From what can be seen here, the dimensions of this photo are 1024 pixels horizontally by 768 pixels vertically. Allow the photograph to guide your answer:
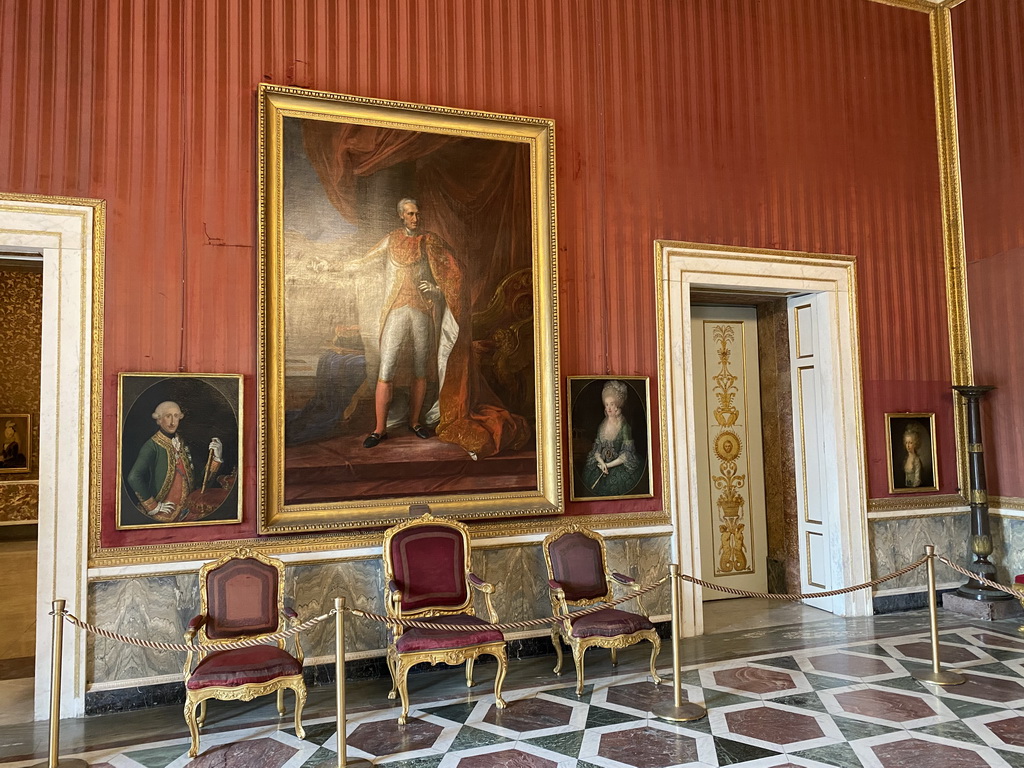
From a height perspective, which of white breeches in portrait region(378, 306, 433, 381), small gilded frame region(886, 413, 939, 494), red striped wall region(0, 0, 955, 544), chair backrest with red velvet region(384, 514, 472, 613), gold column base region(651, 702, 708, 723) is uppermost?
red striped wall region(0, 0, 955, 544)

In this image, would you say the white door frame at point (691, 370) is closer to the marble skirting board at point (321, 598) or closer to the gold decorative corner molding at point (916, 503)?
the gold decorative corner molding at point (916, 503)

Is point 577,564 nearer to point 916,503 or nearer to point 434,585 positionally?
point 434,585

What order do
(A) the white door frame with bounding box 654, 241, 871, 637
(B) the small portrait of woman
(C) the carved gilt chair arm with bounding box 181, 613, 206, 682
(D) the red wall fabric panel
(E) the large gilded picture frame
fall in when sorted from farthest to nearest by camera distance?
1. (D) the red wall fabric panel
2. (A) the white door frame with bounding box 654, 241, 871, 637
3. (B) the small portrait of woman
4. (E) the large gilded picture frame
5. (C) the carved gilt chair arm with bounding box 181, 613, 206, 682

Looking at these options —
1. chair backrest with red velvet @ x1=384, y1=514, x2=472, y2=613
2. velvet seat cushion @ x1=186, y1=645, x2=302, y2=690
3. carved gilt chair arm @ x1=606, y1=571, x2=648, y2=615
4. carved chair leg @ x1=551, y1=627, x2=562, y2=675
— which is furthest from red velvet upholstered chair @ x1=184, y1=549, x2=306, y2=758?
carved gilt chair arm @ x1=606, y1=571, x2=648, y2=615

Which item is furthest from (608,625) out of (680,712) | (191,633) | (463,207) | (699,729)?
(463,207)

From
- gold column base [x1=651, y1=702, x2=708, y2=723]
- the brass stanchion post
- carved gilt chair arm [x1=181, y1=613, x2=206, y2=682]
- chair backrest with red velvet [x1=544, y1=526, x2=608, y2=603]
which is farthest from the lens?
chair backrest with red velvet [x1=544, y1=526, x2=608, y2=603]

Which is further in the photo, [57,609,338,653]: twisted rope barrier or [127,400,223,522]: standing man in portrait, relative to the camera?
[127,400,223,522]: standing man in portrait

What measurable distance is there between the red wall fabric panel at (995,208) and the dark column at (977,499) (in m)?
0.36

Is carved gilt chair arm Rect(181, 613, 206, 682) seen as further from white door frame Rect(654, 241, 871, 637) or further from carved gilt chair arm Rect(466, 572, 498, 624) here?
white door frame Rect(654, 241, 871, 637)

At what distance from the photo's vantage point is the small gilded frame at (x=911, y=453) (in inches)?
316

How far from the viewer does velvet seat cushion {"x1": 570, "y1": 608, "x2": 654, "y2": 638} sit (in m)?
5.58

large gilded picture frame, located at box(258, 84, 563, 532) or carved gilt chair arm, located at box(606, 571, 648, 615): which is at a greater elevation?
large gilded picture frame, located at box(258, 84, 563, 532)

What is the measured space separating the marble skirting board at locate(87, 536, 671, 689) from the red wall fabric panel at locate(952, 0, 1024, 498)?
155 inches

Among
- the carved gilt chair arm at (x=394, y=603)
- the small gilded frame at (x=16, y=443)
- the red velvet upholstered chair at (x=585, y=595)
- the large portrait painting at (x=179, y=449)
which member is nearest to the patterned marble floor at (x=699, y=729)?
the red velvet upholstered chair at (x=585, y=595)
